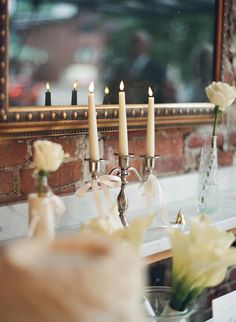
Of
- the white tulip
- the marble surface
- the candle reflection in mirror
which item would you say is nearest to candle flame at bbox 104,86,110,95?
the candle reflection in mirror

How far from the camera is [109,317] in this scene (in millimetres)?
716

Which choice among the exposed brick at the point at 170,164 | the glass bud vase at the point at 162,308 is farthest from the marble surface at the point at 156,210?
the glass bud vase at the point at 162,308

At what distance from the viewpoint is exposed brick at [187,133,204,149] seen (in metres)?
1.73

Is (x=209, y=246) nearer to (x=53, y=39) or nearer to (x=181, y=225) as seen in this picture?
(x=181, y=225)

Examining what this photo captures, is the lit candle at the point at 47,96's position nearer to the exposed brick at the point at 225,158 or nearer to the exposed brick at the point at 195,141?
the exposed brick at the point at 195,141

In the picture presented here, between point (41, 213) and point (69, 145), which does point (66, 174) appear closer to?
point (69, 145)

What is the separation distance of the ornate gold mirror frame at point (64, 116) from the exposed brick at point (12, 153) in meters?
0.03

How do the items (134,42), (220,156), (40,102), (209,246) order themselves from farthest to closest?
(220,156) → (134,42) → (40,102) → (209,246)

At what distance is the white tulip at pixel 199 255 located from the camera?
33.6 inches

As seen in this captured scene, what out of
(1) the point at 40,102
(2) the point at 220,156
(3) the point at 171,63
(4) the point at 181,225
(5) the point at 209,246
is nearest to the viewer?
(5) the point at 209,246

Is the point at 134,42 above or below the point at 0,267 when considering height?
above

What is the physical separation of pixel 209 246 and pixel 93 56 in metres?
0.66

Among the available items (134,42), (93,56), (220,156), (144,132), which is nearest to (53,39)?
(93,56)

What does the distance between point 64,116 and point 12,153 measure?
143 millimetres
